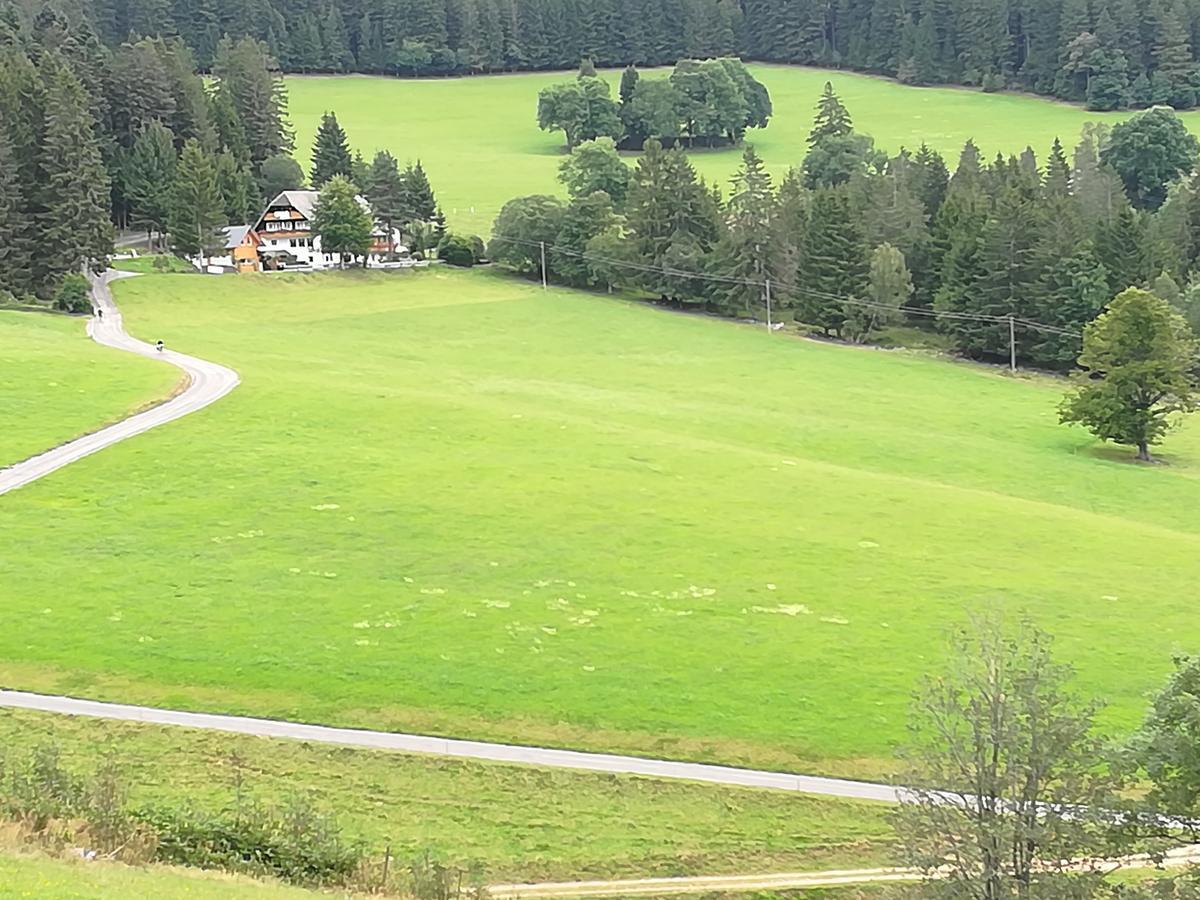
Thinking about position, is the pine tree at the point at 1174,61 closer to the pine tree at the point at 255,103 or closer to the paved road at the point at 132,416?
the pine tree at the point at 255,103

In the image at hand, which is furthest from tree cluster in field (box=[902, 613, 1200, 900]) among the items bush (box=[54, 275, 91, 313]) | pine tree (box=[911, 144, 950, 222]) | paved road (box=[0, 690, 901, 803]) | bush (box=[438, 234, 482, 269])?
pine tree (box=[911, 144, 950, 222])

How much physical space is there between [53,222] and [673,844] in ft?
275

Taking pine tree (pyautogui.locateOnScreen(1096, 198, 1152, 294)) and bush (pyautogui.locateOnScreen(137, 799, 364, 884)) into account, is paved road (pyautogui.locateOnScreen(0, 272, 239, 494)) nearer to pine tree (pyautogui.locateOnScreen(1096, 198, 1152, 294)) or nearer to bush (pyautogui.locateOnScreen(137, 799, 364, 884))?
bush (pyautogui.locateOnScreen(137, 799, 364, 884))

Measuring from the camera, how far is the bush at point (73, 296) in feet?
296

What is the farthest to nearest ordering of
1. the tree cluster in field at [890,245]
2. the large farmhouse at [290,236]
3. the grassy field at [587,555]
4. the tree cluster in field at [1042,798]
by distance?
the large farmhouse at [290,236] → the tree cluster in field at [890,245] → the grassy field at [587,555] → the tree cluster in field at [1042,798]

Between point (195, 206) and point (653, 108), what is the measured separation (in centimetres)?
8807

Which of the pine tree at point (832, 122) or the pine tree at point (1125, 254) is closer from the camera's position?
the pine tree at point (1125, 254)

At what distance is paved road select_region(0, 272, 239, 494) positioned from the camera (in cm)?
5447

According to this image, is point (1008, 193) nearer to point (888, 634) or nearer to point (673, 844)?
point (888, 634)

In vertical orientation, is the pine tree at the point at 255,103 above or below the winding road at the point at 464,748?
above

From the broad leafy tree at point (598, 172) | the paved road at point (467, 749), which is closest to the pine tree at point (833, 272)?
the broad leafy tree at point (598, 172)

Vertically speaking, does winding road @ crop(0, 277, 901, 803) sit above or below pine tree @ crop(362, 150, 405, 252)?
below

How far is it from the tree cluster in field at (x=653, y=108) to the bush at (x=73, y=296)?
9919 centimetres

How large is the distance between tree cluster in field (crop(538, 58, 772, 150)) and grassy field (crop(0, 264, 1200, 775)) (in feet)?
337
